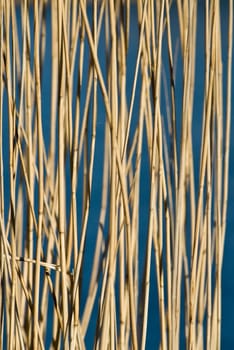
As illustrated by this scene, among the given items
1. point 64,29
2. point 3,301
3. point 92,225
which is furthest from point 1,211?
point 92,225

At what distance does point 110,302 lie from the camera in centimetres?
69

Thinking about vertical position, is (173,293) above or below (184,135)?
below

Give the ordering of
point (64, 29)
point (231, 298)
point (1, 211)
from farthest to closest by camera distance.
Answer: point (231, 298) → point (1, 211) → point (64, 29)

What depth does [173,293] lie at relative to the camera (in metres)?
0.76

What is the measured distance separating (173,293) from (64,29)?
324mm

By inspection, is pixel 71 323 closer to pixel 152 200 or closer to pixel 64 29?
pixel 152 200

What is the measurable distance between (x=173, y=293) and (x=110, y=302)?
98 mm

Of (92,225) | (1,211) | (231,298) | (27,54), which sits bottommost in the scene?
(231,298)

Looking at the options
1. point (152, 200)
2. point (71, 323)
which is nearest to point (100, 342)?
point (71, 323)

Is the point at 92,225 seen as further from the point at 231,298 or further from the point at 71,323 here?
the point at 71,323

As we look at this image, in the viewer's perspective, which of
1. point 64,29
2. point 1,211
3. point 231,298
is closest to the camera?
point 64,29

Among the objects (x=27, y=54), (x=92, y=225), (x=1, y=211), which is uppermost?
(x=27, y=54)

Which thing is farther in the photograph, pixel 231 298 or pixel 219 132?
pixel 231 298

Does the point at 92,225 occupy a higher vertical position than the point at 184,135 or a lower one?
lower
